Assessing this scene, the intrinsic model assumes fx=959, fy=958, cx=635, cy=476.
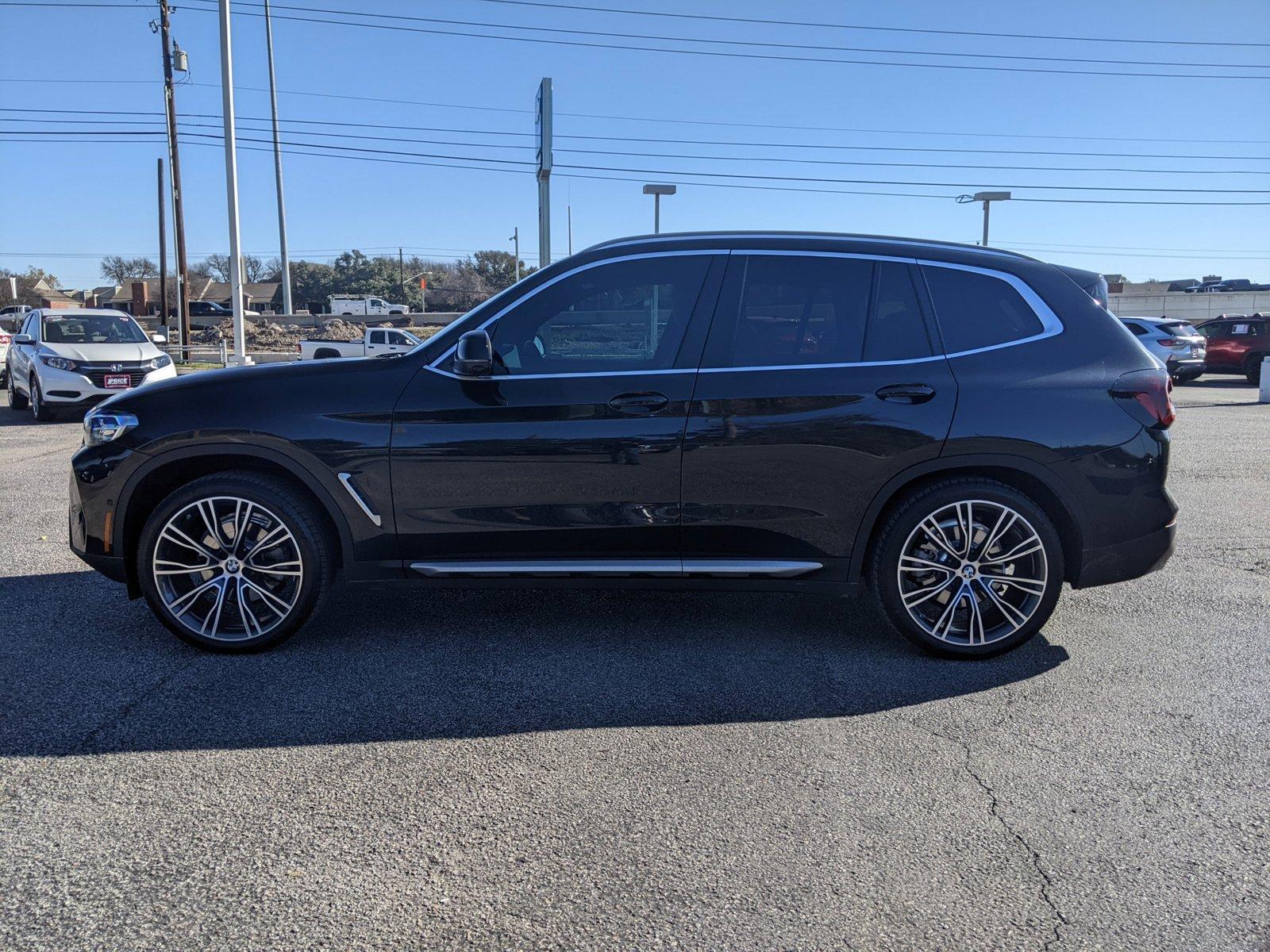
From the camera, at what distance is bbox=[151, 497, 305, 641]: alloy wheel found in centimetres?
440

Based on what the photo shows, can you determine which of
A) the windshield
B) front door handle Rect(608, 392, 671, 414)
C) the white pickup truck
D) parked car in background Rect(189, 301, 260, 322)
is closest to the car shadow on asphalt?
front door handle Rect(608, 392, 671, 414)

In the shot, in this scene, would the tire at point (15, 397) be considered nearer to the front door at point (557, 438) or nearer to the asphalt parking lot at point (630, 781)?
the asphalt parking lot at point (630, 781)

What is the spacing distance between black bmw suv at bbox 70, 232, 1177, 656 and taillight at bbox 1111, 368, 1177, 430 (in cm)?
1

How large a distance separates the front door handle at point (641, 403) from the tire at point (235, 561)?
150 cm

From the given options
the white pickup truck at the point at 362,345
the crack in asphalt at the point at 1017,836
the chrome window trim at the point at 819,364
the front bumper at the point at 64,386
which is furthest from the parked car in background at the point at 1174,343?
the crack in asphalt at the point at 1017,836

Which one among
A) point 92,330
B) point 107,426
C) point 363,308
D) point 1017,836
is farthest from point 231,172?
point 363,308

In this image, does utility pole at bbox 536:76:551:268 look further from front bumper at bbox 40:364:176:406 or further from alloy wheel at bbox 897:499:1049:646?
alloy wheel at bbox 897:499:1049:646

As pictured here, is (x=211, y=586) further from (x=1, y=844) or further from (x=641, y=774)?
(x=641, y=774)

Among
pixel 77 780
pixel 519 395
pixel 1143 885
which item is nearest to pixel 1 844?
pixel 77 780

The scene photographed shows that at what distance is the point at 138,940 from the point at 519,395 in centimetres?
254

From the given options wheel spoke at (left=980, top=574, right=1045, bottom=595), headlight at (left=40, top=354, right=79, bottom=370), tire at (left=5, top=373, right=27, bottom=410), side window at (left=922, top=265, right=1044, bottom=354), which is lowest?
wheel spoke at (left=980, top=574, right=1045, bottom=595)

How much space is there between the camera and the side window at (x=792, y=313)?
4.38 m

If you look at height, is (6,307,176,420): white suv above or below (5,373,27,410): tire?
above

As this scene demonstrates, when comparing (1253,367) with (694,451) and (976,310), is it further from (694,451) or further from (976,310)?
(694,451)
